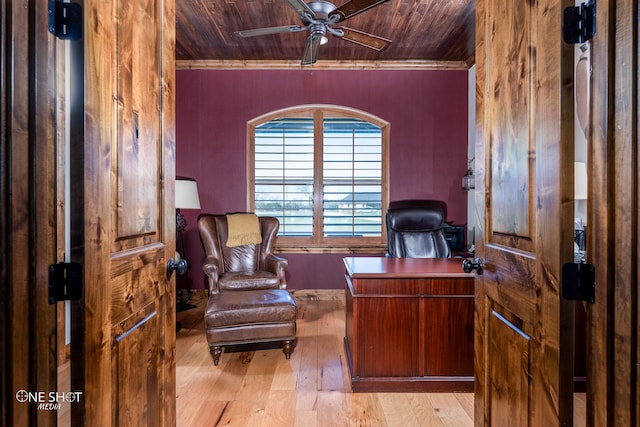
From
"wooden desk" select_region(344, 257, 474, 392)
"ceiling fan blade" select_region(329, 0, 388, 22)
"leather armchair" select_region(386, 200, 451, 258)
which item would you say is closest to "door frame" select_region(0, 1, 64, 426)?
"wooden desk" select_region(344, 257, 474, 392)

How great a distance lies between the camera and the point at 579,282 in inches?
37.6

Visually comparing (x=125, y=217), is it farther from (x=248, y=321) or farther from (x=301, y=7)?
(x=301, y=7)

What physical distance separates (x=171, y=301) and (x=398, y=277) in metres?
1.42

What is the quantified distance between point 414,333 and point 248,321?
124 centimetres

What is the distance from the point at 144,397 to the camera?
1.31 metres

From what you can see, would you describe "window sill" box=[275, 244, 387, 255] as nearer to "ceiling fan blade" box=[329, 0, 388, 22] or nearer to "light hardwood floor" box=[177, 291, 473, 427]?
"light hardwood floor" box=[177, 291, 473, 427]

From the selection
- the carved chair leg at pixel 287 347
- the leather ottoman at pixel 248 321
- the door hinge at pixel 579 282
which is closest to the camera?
the door hinge at pixel 579 282

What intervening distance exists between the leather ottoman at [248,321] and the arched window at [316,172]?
1.91m

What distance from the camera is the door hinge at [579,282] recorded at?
93 cm

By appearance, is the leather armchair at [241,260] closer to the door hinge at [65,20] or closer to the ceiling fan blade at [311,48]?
the ceiling fan blade at [311,48]

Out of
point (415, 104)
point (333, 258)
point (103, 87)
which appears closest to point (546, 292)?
point (103, 87)

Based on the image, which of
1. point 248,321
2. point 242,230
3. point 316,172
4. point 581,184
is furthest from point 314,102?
point 581,184

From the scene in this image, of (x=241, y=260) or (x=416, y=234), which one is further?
(x=241, y=260)

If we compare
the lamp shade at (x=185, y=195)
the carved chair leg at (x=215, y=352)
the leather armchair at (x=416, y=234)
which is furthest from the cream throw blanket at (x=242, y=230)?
the leather armchair at (x=416, y=234)
